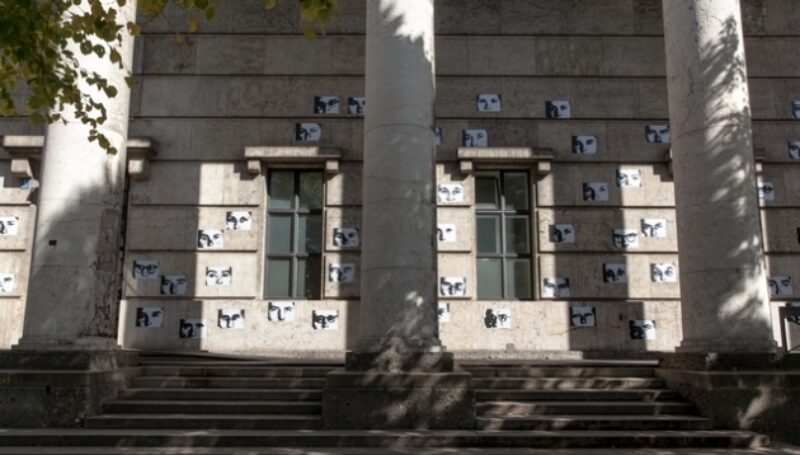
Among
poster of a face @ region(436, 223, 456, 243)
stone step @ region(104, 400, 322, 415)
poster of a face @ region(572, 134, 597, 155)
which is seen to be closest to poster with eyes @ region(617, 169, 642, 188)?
poster of a face @ region(572, 134, 597, 155)

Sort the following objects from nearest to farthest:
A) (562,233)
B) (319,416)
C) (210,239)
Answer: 1. (319,416)
2. (210,239)
3. (562,233)

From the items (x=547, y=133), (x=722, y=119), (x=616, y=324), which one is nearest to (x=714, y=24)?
(x=722, y=119)

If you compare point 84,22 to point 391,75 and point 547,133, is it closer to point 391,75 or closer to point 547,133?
point 391,75

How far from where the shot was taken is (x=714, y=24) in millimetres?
10406

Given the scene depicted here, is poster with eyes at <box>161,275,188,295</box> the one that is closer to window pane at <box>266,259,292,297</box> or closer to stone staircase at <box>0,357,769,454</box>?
window pane at <box>266,259,292,297</box>

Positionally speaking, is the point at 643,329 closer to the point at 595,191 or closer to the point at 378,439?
the point at 595,191

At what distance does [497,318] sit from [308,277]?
13.9 feet

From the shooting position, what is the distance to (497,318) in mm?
14195

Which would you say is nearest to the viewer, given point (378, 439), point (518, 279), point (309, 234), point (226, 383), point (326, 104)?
point (378, 439)

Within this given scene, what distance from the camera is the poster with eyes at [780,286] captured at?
14.3 meters

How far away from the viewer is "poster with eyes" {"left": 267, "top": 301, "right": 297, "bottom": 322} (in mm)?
14156

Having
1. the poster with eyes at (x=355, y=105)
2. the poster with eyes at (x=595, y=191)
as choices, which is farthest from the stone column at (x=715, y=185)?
the poster with eyes at (x=355, y=105)

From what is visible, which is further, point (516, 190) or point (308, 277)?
point (516, 190)

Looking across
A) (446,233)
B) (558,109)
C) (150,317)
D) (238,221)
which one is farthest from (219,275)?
(558,109)
